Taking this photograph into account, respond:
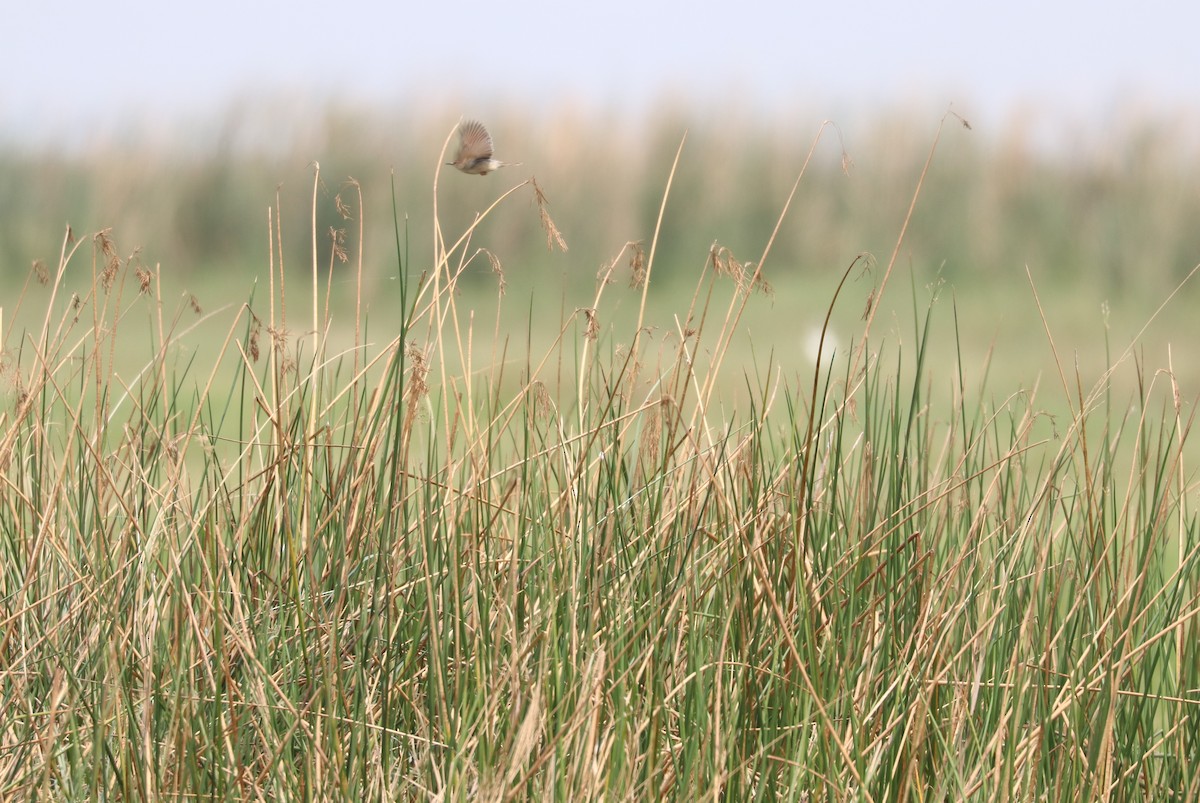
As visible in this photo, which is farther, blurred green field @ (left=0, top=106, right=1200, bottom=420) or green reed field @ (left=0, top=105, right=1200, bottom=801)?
blurred green field @ (left=0, top=106, right=1200, bottom=420)

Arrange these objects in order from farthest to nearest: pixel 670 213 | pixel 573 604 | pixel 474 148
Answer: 1. pixel 670 213
2. pixel 474 148
3. pixel 573 604

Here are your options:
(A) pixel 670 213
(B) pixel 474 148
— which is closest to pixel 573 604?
(B) pixel 474 148

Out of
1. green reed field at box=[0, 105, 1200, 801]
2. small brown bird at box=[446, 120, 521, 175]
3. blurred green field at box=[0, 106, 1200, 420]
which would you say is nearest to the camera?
green reed field at box=[0, 105, 1200, 801]

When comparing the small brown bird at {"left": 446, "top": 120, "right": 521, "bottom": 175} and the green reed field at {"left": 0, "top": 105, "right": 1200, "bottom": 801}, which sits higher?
the small brown bird at {"left": 446, "top": 120, "right": 521, "bottom": 175}

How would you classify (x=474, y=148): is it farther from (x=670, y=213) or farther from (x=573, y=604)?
(x=670, y=213)

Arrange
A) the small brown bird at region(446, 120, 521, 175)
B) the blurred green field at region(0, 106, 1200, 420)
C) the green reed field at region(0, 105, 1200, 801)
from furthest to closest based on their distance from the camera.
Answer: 1. the blurred green field at region(0, 106, 1200, 420)
2. the small brown bird at region(446, 120, 521, 175)
3. the green reed field at region(0, 105, 1200, 801)

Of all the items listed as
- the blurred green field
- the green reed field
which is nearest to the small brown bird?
the green reed field

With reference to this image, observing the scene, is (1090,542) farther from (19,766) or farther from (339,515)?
(19,766)

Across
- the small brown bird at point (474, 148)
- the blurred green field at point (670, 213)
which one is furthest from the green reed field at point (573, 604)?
the blurred green field at point (670, 213)

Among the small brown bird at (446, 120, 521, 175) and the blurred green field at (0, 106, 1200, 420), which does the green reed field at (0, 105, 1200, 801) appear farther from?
the blurred green field at (0, 106, 1200, 420)

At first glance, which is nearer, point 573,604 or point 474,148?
point 573,604

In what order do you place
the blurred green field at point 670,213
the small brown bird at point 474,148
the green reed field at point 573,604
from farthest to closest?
1. the blurred green field at point 670,213
2. the small brown bird at point 474,148
3. the green reed field at point 573,604

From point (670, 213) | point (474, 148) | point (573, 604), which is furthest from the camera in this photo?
point (670, 213)

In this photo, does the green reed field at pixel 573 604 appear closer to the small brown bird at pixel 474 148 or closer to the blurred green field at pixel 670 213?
the small brown bird at pixel 474 148
